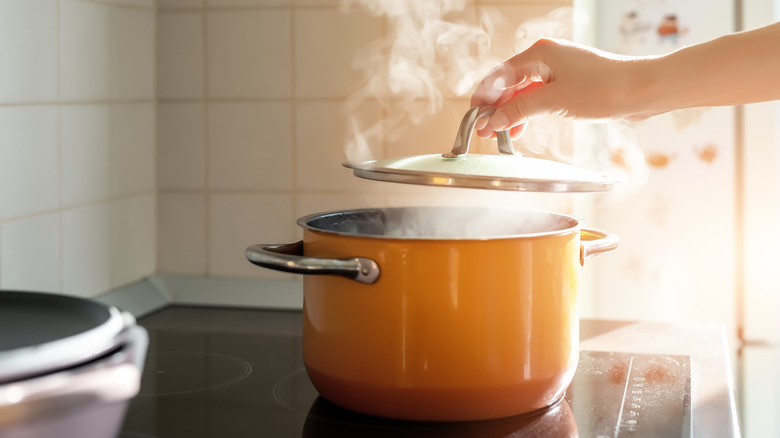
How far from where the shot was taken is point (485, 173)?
0.74m

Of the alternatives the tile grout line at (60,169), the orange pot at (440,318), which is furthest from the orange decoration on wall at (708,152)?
the tile grout line at (60,169)

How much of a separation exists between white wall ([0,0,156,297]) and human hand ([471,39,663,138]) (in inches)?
22.4

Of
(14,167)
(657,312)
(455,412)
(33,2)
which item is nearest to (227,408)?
(455,412)

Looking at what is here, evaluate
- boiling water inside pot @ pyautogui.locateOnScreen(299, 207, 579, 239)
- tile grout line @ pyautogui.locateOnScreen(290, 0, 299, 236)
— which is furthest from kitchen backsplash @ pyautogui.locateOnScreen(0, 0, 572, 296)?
boiling water inside pot @ pyautogui.locateOnScreen(299, 207, 579, 239)

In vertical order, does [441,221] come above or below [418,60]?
below

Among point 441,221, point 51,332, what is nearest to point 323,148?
point 441,221

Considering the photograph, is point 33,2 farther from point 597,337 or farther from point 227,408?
point 597,337

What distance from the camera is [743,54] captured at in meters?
0.82

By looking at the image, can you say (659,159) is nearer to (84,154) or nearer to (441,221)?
(441,221)

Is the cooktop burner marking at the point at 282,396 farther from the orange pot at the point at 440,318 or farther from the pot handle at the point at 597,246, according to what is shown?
the pot handle at the point at 597,246

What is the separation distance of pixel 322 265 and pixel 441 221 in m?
0.28

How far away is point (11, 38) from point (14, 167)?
0.15 m

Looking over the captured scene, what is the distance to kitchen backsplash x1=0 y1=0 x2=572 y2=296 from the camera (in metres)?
1.21

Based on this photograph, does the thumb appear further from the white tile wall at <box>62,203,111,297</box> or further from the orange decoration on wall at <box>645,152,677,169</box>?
the orange decoration on wall at <box>645,152,677,169</box>
